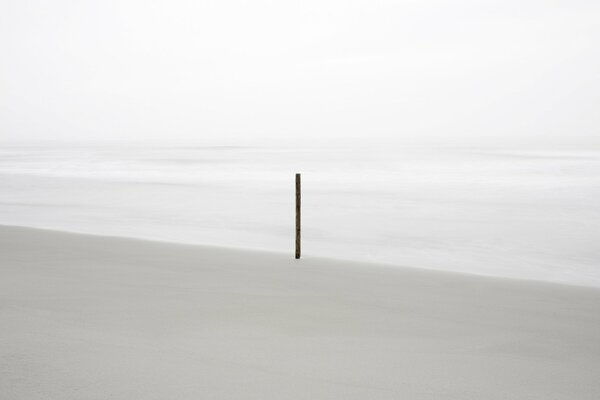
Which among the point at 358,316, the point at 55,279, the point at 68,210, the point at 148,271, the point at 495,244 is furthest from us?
the point at 68,210

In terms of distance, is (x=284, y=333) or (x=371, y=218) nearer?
(x=284, y=333)

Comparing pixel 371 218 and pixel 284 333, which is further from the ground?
pixel 284 333

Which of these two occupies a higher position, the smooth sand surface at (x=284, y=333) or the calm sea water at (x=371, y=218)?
the smooth sand surface at (x=284, y=333)

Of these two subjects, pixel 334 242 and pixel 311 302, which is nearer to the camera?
pixel 311 302

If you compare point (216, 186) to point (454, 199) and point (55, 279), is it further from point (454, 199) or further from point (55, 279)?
point (55, 279)

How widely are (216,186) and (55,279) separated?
18048 mm

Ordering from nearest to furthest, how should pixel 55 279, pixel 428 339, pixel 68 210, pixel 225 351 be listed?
pixel 225 351 < pixel 428 339 < pixel 55 279 < pixel 68 210

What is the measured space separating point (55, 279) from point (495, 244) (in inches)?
298

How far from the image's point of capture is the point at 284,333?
147 inches

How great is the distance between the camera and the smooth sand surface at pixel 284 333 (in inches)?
114

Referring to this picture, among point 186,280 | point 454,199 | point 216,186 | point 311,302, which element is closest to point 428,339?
point 311,302

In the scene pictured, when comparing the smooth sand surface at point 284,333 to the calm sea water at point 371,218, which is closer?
the smooth sand surface at point 284,333

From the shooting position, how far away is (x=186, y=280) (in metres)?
5.28

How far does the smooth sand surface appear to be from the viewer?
2885 millimetres
